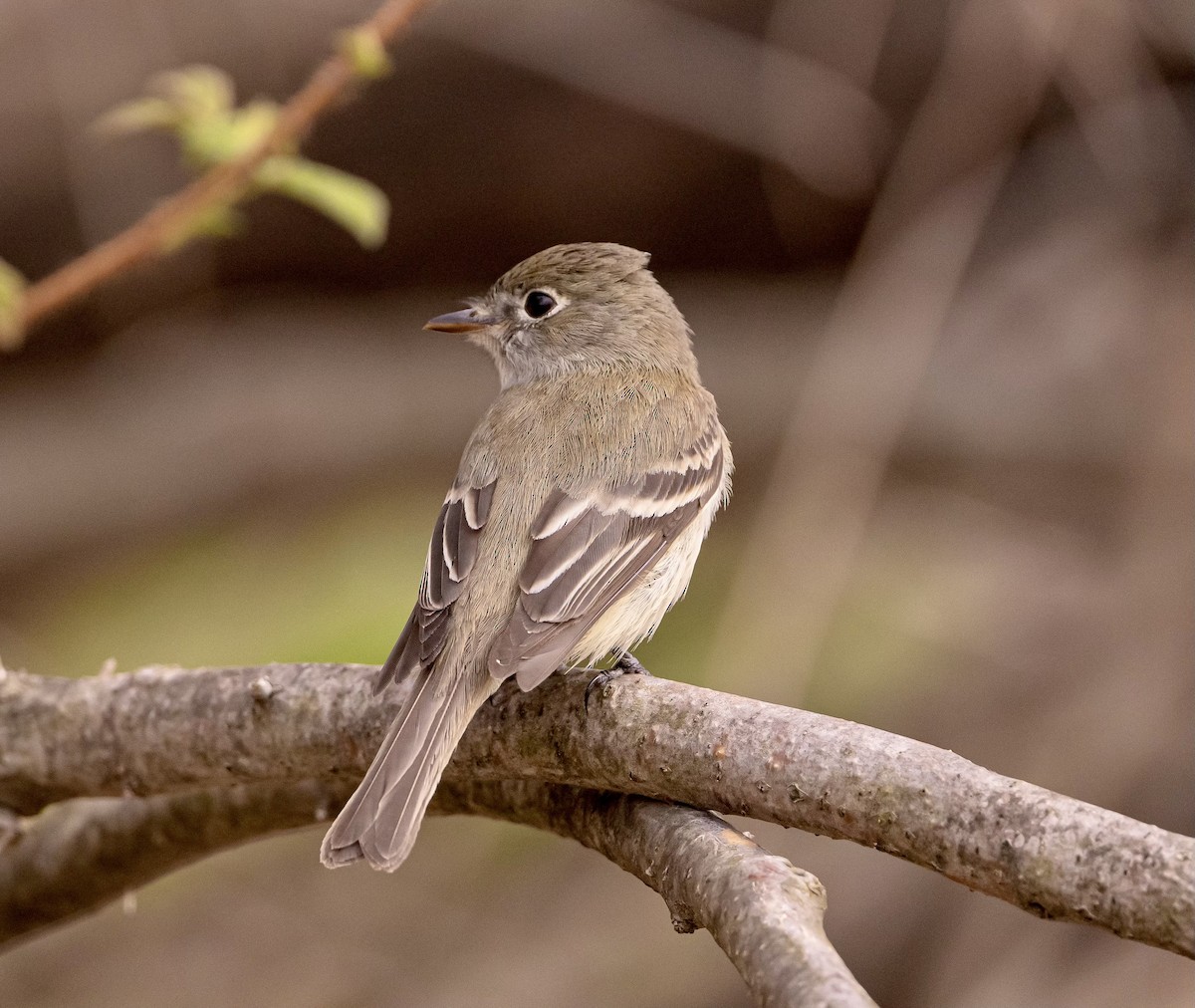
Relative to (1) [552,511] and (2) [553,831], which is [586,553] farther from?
(2) [553,831]

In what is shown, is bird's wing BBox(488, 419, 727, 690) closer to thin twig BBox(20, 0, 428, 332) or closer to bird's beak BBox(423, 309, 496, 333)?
bird's beak BBox(423, 309, 496, 333)

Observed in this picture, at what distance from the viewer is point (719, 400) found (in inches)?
309

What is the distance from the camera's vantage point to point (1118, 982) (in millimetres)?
5508

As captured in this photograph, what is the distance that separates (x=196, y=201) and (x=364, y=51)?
74 cm

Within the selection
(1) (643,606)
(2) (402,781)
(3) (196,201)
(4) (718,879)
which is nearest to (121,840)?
(2) (402,781)

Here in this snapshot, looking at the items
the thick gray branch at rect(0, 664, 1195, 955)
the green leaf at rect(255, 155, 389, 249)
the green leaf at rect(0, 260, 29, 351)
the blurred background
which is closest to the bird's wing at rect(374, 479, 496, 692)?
the thick gray branch at rect(0, 664, 1195, 955)

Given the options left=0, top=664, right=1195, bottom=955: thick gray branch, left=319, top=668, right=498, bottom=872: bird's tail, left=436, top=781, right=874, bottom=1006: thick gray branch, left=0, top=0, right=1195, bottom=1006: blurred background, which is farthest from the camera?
left=0, top=0, right=1195, bottom=1006: blurred background

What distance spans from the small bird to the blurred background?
5.73 feet

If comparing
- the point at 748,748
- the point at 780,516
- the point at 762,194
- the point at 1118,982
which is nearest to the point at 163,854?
the point at 748,748

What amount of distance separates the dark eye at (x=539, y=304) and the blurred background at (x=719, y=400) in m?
1.84

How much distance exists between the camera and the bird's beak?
4809 millimetres

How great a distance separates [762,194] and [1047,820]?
561 cm

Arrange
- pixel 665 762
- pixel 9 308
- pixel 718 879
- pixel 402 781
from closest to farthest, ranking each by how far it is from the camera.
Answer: pixel 718 879 < pixel 665 762 < pixel 402 781 < pixel 9 308

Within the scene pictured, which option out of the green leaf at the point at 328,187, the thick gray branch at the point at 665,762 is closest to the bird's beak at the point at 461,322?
the green leaf at the point at 328,187
